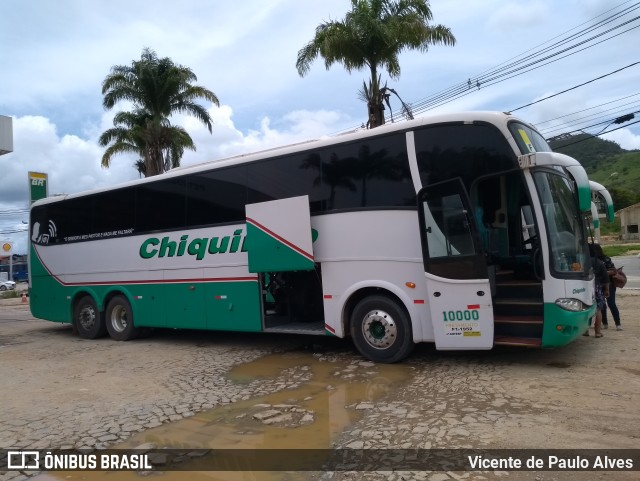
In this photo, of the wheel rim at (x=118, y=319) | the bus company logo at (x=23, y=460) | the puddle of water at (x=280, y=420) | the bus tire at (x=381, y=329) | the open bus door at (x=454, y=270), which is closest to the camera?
the puddle of water at (x=280, y=420)

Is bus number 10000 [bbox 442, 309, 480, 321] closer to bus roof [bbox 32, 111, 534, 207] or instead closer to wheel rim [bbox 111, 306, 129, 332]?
bus roof [bbox 32, 111, 534, 207]

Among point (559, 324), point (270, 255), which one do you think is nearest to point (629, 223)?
point (559, 324)

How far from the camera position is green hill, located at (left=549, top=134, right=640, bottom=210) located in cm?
7386

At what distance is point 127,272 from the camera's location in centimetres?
1048

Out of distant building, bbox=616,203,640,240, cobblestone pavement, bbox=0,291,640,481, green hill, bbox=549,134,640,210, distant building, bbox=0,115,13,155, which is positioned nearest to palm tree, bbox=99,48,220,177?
distant building, bbox=0,115,13,155

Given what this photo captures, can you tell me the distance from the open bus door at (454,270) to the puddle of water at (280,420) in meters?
0.93

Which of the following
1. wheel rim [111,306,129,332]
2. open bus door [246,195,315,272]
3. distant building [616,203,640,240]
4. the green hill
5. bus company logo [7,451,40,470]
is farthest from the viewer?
the green hill

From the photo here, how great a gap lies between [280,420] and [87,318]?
7.91 metres

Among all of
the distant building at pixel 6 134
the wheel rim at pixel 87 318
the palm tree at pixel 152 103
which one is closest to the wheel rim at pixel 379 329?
the wheel rim at pixel 87 318

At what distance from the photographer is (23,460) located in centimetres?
449

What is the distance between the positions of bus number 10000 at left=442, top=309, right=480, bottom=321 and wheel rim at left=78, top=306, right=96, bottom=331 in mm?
8247

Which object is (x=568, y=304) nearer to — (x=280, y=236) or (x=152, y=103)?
(x=280, y=236)

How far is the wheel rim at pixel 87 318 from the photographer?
37.2 feet

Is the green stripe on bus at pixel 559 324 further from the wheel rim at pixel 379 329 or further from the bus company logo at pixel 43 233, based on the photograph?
the bus company logo at pixel 43 233
